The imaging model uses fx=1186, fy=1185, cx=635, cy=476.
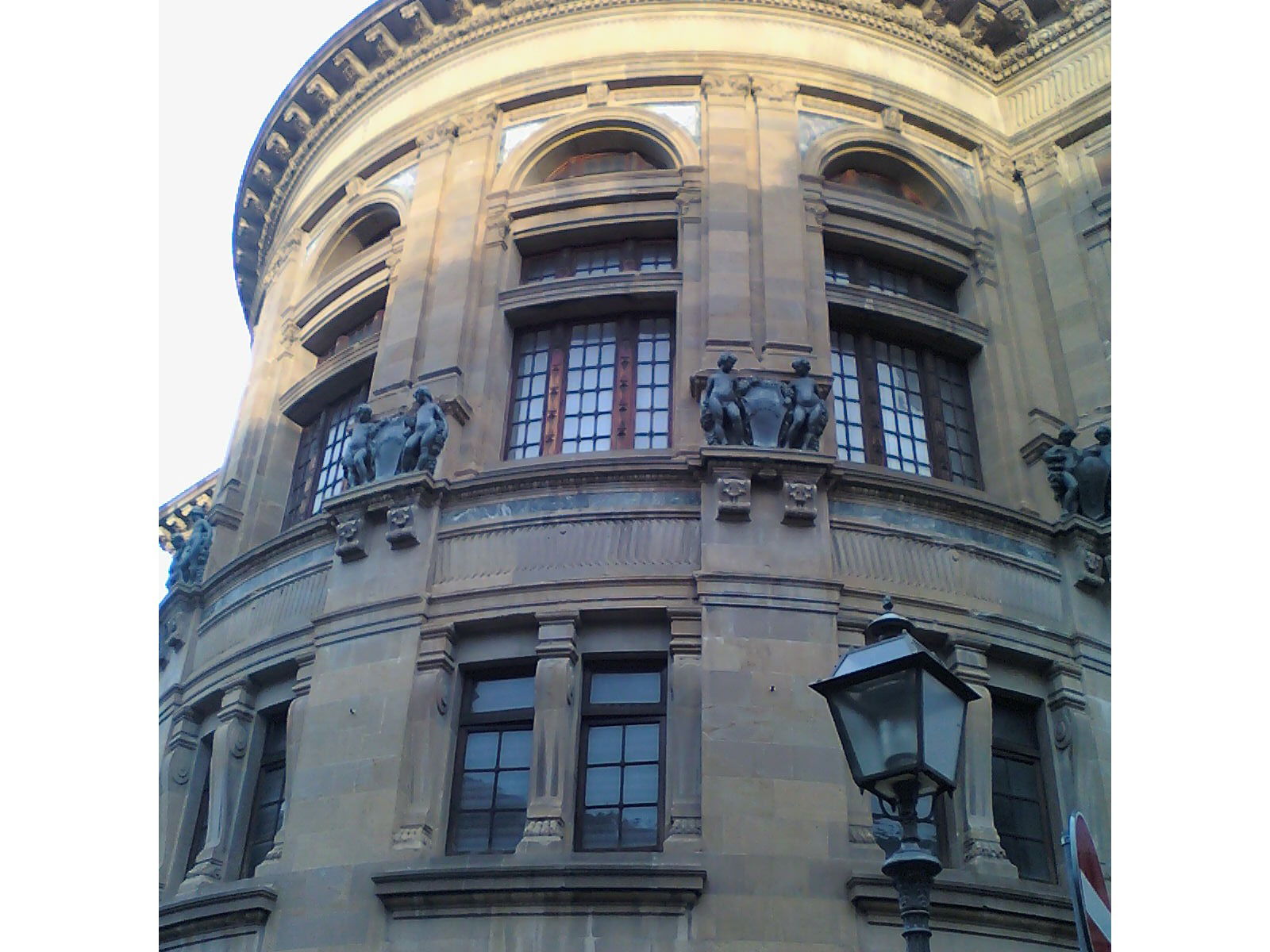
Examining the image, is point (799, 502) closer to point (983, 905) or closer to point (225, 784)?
point (983, 905)

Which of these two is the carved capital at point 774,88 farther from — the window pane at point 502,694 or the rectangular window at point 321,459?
the window pane at point 502,694

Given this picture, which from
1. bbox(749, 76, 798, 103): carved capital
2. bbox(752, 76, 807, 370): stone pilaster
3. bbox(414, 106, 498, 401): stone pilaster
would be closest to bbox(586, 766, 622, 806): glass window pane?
bbox(414, 106, 498, 401): stone pilaster

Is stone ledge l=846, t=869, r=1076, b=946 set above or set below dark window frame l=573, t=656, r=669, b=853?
below

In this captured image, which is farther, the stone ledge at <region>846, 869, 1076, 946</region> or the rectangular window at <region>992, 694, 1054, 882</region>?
the rectangular window at <region>992, 694, 1054, 882</region>

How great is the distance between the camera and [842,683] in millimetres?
7535

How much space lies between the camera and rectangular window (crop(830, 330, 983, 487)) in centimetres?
1973

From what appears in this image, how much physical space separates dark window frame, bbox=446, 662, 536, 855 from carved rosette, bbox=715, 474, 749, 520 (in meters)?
3.47

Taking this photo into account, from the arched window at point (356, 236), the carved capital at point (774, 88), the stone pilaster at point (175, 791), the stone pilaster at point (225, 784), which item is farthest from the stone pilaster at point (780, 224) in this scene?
the stone pilaster at point (175, 791)

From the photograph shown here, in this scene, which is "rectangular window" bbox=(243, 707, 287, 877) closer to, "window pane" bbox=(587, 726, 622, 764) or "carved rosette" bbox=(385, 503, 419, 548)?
"carved rosette" bbox=(385, 503, 419, 548)

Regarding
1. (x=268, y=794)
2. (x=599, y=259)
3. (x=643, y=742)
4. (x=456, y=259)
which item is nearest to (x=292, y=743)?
(x=268, y=794)

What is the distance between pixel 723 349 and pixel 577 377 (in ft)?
9.07

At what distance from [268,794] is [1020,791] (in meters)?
11.3

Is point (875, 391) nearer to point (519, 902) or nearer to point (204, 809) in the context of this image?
point (519, 902)

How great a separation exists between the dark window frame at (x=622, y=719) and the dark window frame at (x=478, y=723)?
713 millimetres
